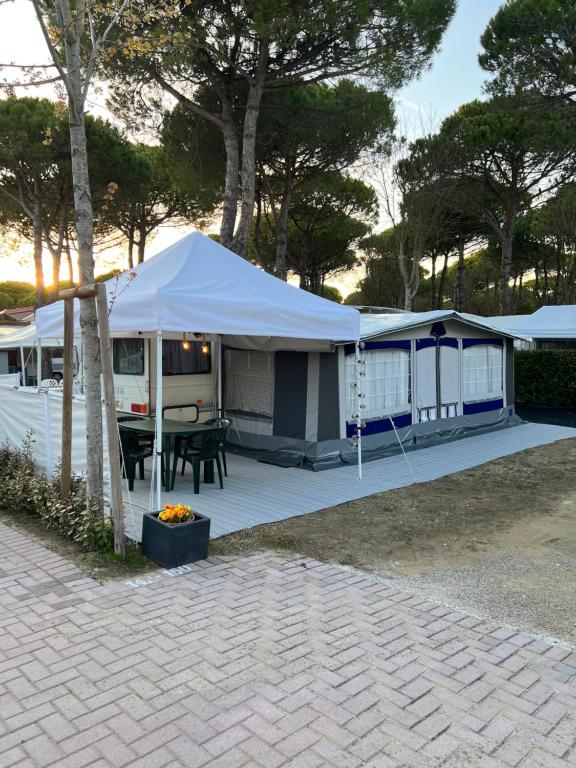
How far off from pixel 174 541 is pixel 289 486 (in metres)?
2.25

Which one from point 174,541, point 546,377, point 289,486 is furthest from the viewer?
point 546,377

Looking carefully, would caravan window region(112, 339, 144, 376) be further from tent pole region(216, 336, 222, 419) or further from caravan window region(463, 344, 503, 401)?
caravan window region(463, 344, 503, 401)

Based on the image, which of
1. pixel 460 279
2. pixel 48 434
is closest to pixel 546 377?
pixel 460 279

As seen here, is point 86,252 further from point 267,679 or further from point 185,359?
point 185,359

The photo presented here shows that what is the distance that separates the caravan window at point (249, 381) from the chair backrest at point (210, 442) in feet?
5.24

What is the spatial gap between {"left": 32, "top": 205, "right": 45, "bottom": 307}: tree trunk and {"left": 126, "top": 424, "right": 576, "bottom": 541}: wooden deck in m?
10.6

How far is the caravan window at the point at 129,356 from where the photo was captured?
7.02 meters

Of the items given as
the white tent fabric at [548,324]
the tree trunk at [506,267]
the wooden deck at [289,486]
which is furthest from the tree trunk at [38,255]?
the tree trunk at [506,267]

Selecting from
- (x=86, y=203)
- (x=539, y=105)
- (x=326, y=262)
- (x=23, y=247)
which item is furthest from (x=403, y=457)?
(x=326, y=262)

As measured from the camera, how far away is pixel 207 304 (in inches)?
183

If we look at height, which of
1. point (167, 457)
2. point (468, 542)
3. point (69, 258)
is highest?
point (69, 258)

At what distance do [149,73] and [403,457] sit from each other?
817 centimetres

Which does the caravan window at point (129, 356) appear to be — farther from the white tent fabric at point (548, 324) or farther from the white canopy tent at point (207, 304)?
the white tent fabric at point (548, 324)

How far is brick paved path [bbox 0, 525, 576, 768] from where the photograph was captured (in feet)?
6.46
